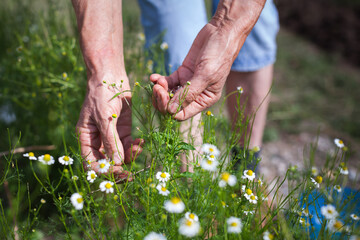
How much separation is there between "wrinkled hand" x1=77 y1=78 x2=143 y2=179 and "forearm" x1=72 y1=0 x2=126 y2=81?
0.05m

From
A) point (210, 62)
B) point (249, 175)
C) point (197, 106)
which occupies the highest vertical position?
point (210, 62)

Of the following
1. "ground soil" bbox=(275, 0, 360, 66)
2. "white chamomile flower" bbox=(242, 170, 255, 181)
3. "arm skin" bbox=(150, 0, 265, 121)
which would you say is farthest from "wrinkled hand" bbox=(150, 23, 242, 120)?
"ground soil" bbox=(275, 0, 360, 66)

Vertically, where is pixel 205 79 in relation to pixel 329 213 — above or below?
above

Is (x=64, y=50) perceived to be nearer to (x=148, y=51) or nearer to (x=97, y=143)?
(x=148, y=51)

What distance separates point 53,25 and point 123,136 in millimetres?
1018

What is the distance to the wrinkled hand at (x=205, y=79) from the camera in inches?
39.7

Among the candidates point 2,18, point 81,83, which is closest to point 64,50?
point 81,83

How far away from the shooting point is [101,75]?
1.15 m

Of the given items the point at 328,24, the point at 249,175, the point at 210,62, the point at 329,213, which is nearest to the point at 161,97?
the point at 210,62

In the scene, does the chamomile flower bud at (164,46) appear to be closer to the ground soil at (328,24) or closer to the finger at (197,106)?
the finger at (197,106)

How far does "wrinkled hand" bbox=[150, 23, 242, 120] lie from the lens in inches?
39.7

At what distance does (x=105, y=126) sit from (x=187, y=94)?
0.28 metres

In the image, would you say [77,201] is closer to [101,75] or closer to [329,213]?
[101,75]

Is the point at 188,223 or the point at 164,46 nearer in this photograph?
the point at 188,223
